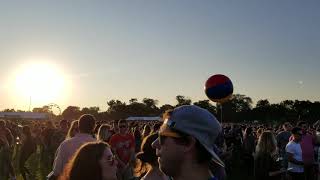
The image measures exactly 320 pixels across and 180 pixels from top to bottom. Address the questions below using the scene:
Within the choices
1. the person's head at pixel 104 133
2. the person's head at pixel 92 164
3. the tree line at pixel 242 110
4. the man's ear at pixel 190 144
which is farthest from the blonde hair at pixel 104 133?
the tree line at pixel 242 110

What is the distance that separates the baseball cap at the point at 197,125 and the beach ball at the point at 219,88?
21.8 ft

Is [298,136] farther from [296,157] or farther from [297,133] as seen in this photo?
[296,157]

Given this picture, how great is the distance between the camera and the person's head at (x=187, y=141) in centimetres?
218

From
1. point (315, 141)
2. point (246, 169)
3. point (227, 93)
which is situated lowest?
point (246, 169)

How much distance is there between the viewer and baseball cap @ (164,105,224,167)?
2.18m

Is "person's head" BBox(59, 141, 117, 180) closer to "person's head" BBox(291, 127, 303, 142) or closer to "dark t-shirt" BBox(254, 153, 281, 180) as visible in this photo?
"dark t-shirt" BBox(254, 153, 281, 180)

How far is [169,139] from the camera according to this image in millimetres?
2227

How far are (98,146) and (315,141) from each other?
10481 millimetres

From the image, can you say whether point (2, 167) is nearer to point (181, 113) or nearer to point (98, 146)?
point (98, 146)

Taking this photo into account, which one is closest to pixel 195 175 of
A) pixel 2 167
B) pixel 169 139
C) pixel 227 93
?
pixel 169 139

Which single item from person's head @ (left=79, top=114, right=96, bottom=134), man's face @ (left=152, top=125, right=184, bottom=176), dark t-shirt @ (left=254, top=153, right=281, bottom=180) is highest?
person's head @ (left=79, top=114, right=96, bottom=134)

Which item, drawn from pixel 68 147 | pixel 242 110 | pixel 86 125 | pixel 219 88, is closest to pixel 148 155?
pixel 68 147

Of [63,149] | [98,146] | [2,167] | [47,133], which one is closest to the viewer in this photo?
[98,146]

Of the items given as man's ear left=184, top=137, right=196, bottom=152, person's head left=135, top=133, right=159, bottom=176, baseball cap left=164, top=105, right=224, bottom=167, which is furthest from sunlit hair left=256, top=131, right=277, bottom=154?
man's ear left=184, top=137, right=196, bottom=152
